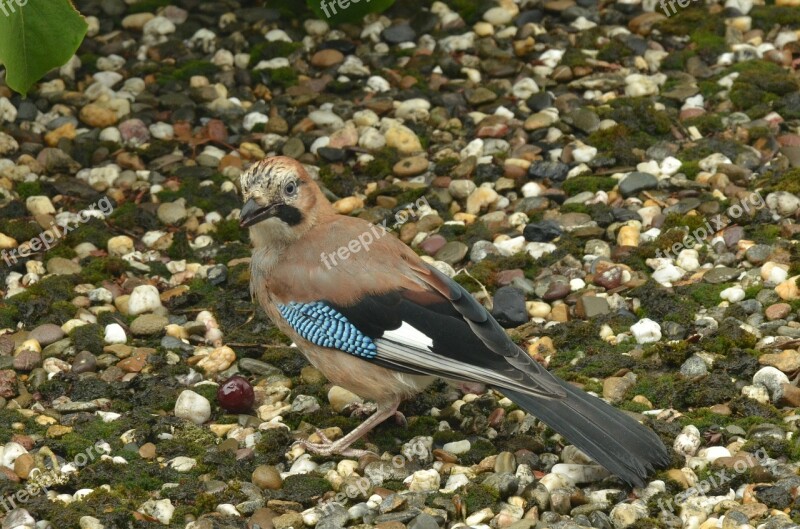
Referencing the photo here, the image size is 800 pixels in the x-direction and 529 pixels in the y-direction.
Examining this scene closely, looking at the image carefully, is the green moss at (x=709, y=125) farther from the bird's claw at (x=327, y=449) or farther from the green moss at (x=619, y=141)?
the bird's claw at (x=327, y=449)

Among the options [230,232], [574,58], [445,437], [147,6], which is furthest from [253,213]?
[147,6]

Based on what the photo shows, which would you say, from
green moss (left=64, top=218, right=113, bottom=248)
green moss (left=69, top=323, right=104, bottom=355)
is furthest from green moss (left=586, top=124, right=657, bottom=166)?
Result: green moss (left=69, top=323, right=104, bottom=355)

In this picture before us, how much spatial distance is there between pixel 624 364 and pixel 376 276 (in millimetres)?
1401

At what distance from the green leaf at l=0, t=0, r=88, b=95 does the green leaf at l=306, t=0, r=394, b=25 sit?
2365mm

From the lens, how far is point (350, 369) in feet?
19.7

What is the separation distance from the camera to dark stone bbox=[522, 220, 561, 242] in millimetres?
7617

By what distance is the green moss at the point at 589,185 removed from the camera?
8031mm

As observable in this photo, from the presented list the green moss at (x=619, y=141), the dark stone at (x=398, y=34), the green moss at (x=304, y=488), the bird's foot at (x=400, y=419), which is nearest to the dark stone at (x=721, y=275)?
the green moss at (x=619, y=141)

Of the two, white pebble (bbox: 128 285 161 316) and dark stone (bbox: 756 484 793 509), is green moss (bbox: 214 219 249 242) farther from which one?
dark stone (bbox: 756 484 793 509)

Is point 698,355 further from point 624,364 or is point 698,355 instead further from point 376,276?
point 376,276

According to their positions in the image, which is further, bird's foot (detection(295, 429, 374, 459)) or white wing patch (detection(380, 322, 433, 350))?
bird's foot (detection(295, 429, 374, 459))

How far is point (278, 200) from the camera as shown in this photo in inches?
249

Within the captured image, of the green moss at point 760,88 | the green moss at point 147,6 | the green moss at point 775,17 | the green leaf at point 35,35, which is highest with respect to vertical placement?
the green leaf at point 35,35

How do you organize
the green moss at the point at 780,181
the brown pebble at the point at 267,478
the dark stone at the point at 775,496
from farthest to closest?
the green moss at the point at 780,181 < the brown pebble at the point at 267,478 < the dark stone at the point at 775,496
